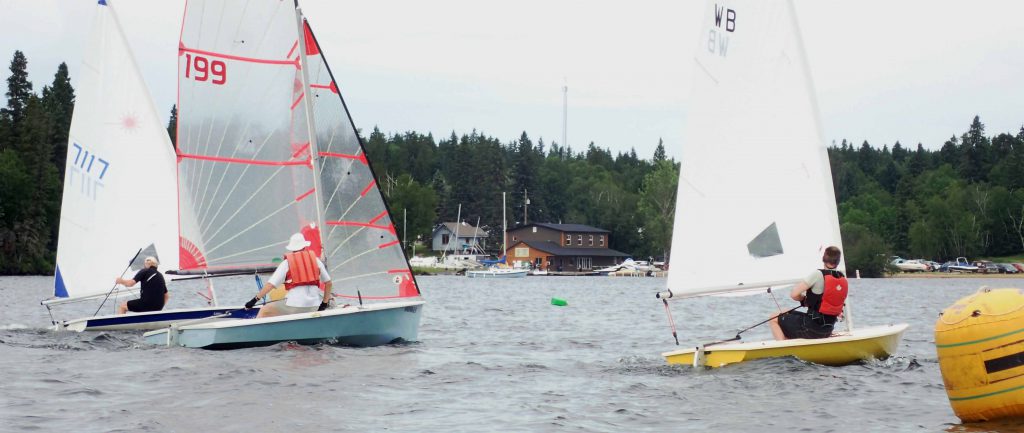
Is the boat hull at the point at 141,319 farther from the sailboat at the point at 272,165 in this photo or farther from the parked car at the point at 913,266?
the parked car at the point at 913,266

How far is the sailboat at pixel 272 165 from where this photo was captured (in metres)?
18.2

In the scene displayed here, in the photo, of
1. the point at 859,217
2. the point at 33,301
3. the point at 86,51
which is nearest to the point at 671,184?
the point at 859,217

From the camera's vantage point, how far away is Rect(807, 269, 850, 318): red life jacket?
14.4 meters

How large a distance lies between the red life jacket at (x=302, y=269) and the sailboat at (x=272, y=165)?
1.37 m

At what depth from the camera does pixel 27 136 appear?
71.7 m

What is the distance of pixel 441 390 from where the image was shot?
13875 mm

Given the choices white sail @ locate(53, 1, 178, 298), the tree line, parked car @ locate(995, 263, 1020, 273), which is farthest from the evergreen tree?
white sail @ locate(53, 1, 178, 298)

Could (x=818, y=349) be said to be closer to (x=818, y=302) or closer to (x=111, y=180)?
(x=818, y=302)

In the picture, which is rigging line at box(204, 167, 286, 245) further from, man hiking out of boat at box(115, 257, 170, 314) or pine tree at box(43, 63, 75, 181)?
pine tree at box(43, 63, 75, 181)

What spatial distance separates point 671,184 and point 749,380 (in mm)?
94094

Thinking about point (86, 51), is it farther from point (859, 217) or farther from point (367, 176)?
point (859, 217)

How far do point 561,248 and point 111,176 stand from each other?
8748 centimetres

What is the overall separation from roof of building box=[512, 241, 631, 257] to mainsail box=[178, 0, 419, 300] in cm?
8817

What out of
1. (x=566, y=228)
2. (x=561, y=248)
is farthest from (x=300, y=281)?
(x=566, y=228)
